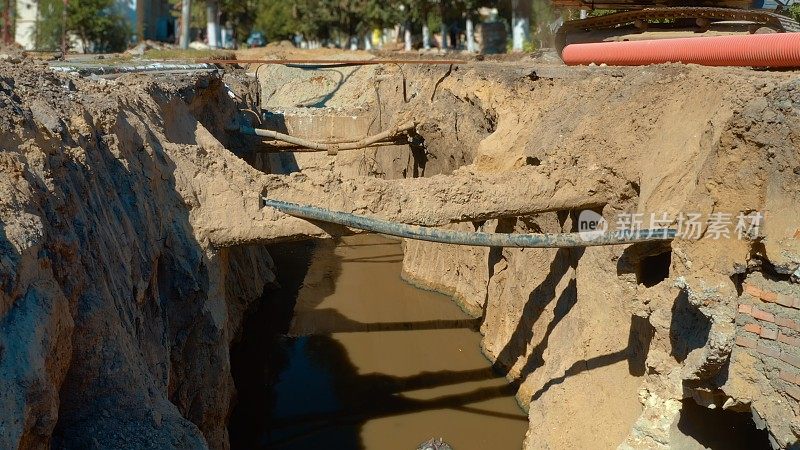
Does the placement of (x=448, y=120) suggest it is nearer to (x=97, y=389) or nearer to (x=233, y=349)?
(x=233, y=349)

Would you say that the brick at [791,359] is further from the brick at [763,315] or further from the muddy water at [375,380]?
the muddy water at [375,380]

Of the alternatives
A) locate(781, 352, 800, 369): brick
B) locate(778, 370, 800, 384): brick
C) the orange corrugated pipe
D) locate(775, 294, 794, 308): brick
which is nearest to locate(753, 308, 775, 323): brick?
locate(775, 294, 794, 308): brick

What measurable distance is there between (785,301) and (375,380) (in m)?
6.33

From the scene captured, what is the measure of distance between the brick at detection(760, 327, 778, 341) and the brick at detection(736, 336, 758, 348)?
103 millimetres

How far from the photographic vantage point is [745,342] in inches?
240

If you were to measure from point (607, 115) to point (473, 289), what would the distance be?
16.9 feet

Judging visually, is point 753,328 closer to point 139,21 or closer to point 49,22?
point 49,22

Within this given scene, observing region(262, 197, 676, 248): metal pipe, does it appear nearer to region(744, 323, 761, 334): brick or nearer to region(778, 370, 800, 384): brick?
region(744, 323, 761, 334): brick

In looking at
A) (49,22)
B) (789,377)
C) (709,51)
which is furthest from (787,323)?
(49,22)

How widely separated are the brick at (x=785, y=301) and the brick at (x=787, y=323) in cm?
11

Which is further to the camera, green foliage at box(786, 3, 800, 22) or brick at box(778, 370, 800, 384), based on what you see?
green foliage at box(786, 3, 800, 22)

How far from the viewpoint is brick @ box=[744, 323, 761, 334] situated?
601cm

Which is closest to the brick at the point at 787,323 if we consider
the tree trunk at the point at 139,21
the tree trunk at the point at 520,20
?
the tree trunk at the point at 520,20

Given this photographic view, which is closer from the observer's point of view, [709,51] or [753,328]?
[753,328]
